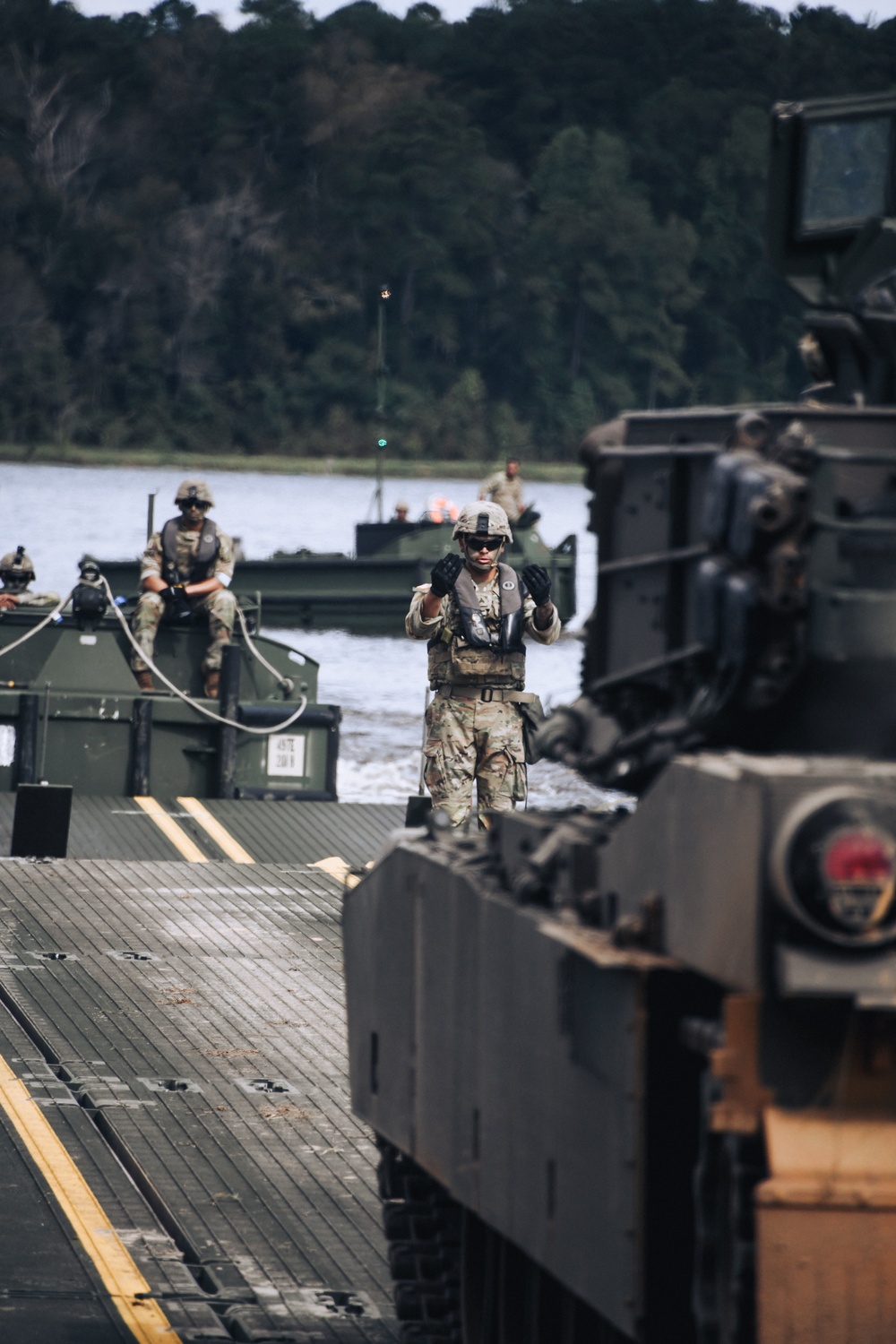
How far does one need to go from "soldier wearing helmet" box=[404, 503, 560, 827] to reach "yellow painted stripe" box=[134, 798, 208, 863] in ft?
8.53

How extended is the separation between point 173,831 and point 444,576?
4.41 meters

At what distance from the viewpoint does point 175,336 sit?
231 ft

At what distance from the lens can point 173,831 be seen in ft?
46.9

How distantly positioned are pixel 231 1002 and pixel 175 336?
204ft

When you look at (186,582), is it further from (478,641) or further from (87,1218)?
(87,1218)

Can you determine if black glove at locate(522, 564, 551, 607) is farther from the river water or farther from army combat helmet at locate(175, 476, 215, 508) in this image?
army combat helmet at locate(175, 476, 215, 508)

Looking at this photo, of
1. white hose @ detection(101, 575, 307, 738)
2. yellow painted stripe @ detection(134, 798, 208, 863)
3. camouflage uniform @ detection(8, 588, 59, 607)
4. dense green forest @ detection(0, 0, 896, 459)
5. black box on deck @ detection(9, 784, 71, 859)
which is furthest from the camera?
dense green forest @ detection(0, 0, 896, 459)

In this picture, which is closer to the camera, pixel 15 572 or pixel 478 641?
pixel 478 641

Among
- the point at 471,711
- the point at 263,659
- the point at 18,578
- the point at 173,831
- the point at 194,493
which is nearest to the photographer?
the point at 471,711

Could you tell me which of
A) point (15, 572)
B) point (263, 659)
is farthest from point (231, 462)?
point (263, 659)

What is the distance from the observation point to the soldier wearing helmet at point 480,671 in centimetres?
1077

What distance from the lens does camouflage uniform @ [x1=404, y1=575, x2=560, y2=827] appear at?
35.4 ft

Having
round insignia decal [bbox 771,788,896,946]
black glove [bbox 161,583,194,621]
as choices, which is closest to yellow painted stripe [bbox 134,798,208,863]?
black glove [bbox 161,583,194,621]

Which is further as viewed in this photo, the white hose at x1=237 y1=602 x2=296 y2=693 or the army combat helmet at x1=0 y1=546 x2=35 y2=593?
the army combat helmet at x1=0 y1=546 x2=35 y2=593
